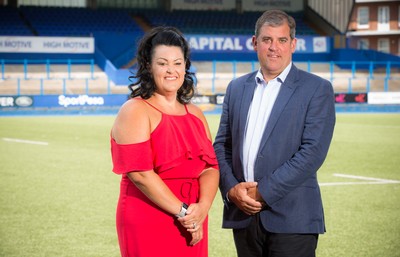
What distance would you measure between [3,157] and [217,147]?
32.7ft

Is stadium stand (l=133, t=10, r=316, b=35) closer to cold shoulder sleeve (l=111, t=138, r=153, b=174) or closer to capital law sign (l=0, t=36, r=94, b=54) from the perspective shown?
capital law sign (l=0, t=36, r=94, b=54)

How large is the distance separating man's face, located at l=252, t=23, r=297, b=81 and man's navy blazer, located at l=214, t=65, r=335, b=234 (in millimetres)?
94

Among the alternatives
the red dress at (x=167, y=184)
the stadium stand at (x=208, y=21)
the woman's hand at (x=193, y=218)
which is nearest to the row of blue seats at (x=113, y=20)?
the stadium stand at (x=208, y=21)

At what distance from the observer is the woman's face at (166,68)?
3.51 m

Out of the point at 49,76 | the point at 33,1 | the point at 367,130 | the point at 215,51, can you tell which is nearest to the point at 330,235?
the point at 367,130

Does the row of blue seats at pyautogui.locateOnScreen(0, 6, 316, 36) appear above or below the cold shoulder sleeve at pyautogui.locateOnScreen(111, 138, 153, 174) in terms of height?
above

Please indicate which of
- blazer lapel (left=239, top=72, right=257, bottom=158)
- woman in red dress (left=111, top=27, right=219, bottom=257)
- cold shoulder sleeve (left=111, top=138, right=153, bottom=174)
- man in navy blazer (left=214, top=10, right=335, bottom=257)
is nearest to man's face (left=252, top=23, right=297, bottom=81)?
man in navy blazer (left=214, top=10, right=335, bottom=257)

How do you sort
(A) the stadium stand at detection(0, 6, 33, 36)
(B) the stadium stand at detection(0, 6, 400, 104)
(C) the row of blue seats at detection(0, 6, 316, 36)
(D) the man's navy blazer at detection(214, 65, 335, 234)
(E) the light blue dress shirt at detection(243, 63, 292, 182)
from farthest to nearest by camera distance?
(C) the row of blue seats at detection(0, 6, 316, 36)
(A) the stadium stand at detection(0, 6, 33, 36)
(B) the stadium stand at detection(0, 6, 400, 104)
(E) the light blue dress shirt at detection(243, 63, 292, 182)
(D) the man's navy blazer at detection(214, 65, 335, 234)

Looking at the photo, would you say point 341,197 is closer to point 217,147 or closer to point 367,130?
point 217,147

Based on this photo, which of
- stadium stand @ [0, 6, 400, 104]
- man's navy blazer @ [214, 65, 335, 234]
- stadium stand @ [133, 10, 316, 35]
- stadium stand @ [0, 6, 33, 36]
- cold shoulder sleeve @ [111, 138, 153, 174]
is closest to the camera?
cold shoulder sleeve @ [111, 138, 153, 174]

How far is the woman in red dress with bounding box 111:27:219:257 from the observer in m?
3.37

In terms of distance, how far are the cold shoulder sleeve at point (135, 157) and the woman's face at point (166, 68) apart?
327 millimetres

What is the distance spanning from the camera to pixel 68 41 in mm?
35438

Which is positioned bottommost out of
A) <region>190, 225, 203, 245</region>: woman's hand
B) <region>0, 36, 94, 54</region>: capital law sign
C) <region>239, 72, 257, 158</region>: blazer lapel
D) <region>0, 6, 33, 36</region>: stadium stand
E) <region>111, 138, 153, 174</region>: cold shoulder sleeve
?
<region>190, 225, 203, 245</region>: woman's hand
